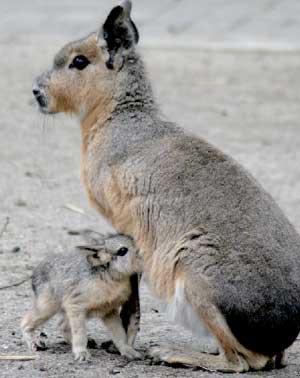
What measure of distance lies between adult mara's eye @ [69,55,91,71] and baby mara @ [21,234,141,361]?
1.13 metres

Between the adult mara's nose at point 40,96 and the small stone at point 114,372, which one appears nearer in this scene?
the small stone at point 114,372

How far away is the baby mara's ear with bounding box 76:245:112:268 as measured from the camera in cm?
622

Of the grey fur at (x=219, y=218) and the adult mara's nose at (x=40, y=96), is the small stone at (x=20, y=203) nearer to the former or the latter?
the adult mara's nose at (x=40, y=96)

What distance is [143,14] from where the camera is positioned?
18.3m

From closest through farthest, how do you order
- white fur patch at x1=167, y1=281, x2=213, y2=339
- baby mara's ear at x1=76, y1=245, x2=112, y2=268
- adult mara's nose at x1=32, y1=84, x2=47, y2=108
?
white fur patch at x1=167, y1=281, x2=213, y2=339
baby mara's ear at x1=76, y1=245, x2=112, y2=268
adult mara's nose at x1=32, y1=84, x2=47, y2=108

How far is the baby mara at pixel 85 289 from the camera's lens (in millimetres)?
6168

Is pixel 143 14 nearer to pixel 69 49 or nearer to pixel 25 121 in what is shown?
pixel 25 121

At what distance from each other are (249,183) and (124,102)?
3.33 feet

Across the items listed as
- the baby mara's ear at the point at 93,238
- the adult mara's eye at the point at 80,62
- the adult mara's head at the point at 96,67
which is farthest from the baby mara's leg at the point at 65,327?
the adult mara's eye at the point at 80,62

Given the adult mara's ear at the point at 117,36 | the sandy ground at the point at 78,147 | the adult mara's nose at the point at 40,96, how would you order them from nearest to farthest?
the sandy ground at the point at 78,147
the adult mara's ear at the point at 117,36
the adult mara's nose at the point at 40,96

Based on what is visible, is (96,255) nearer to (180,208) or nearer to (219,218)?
(180,208)

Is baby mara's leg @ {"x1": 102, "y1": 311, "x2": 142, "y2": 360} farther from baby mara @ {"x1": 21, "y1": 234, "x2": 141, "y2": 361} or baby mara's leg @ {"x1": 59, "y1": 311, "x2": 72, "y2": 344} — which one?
baby mara's leg @ {"x1": 59, "y1": 311, "x2": 72, "y2": 344}

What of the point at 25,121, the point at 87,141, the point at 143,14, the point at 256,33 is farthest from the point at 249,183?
the point at 143,14

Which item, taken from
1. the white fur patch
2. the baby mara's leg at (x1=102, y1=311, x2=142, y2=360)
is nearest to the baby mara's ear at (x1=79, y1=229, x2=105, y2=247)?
the baby mara's leg at (x1=102, y1=311, x2=142, y2=360)
